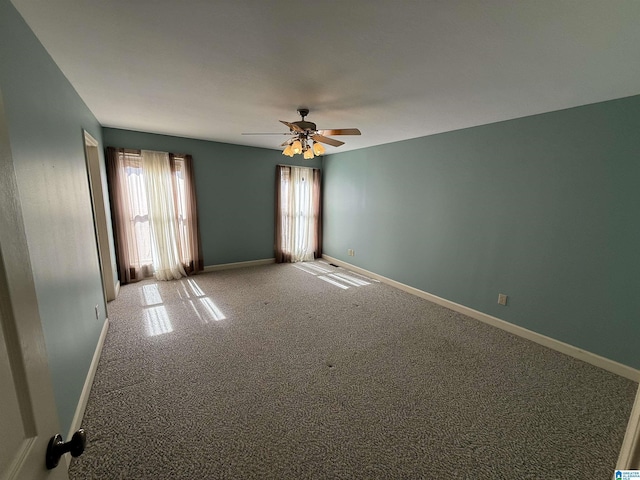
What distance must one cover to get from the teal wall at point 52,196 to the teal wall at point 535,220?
12.7ft

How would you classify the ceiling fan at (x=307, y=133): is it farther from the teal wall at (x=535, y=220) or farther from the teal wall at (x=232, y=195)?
the teal wall at (x=232, y=195)

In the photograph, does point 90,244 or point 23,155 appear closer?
point 23,155

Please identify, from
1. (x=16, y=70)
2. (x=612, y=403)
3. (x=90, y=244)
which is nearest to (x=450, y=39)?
(x=16, y=70)

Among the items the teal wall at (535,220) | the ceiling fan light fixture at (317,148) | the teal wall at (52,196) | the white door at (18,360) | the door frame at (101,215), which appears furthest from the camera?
the door frame at (101,215)

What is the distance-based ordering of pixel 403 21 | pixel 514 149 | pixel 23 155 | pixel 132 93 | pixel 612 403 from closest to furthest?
1. pixel 23 155
2. pixel 403 21
3. pixel 612 403
4. pixel 132 93
5. pixel 514 149

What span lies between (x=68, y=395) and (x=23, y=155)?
4.57 feet

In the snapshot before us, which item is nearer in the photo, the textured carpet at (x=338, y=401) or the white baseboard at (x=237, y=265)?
the textured carpet at (x=338, y=401)

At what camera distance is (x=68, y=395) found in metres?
1.55

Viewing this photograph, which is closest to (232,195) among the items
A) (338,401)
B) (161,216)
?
(161,216)

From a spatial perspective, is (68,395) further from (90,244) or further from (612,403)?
(612,403)

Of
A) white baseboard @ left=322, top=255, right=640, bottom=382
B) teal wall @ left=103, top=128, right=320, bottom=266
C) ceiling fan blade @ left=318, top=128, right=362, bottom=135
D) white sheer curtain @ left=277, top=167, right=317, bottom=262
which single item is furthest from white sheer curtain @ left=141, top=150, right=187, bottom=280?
white baseboard @ left=322, top=255, right=640, bottom=382

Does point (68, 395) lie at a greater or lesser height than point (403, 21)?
lesser

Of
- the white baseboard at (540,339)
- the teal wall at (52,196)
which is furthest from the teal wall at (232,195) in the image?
the white baseboard at (540,339)

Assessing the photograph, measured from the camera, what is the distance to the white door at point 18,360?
19.8 inches
